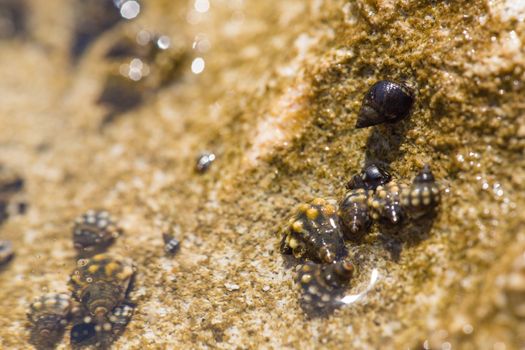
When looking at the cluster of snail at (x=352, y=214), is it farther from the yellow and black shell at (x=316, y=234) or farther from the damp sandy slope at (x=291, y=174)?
the damp sandy slope at (x=291, y=174)

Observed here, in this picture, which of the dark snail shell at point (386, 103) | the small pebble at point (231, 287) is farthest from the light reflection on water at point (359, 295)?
the dark snail shell at point (386, 103)

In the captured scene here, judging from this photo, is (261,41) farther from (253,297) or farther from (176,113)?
(253,297)

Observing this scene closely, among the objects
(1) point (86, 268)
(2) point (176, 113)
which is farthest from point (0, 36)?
(1) point (86, 268)

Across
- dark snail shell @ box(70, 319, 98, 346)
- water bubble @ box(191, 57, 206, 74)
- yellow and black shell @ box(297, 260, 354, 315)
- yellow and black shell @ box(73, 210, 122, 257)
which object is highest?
water bubble @ box(191, 57, 206, 74)

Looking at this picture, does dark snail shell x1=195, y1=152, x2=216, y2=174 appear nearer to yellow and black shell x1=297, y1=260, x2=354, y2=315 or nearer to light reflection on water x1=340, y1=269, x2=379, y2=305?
yellow and black shell x1=297, y1=260, x2=354, y2=315

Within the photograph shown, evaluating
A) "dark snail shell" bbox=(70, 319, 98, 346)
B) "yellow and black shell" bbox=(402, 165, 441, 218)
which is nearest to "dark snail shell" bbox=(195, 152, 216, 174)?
"dark snail shell" bbox=(70, 319, 98, 346)
